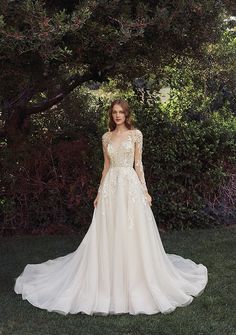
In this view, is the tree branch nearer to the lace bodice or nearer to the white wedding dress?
the lace bodice

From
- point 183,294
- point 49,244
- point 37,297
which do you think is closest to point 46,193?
point 49,244

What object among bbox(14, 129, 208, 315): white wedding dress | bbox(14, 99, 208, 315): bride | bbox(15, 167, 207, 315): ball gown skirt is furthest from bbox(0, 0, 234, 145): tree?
bbox(15, 167, 207, 315): ball gown skirt

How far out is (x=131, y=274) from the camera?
4945mm

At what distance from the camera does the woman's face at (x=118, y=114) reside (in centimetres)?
518

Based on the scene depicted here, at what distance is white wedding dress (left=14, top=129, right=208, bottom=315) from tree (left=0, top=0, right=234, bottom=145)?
92cm

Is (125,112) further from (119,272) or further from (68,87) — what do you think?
(68,87)

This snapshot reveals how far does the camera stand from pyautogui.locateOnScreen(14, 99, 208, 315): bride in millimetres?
4812

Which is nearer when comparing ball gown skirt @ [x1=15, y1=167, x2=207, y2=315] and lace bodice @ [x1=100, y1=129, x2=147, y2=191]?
ball gown skirt @ [x1=15, y1=167, x2=207, y2=315]

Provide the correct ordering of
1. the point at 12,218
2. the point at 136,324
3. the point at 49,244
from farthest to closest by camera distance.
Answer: the point at 12,218, the point at 49,244, the point at 136,324

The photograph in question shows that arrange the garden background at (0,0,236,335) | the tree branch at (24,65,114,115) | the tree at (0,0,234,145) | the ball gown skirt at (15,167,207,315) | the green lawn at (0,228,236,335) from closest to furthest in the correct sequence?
1. the tree at (0,0,234,145)
2. the green lawn at (0,228,236,335)
3. the ball gown skirt at (15,167,207,315)
4. the tree branch at (24,65,114,115)
5. the garden background at (0,0,236,335)

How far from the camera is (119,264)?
4.99m

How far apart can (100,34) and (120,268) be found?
2.28 metres

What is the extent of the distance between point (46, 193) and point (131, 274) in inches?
138

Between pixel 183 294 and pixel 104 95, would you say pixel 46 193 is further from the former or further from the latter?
pixel 183 294
